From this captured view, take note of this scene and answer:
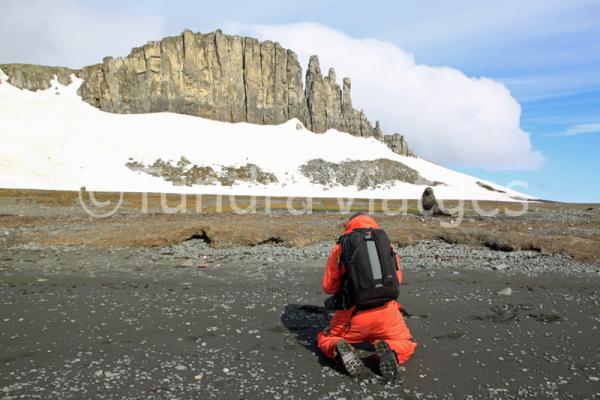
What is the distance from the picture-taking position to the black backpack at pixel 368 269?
671 cm

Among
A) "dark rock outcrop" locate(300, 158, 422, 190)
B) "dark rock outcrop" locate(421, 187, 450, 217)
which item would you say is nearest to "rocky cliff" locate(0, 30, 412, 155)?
"dark rock outcrop" locate(300, 158, 422, 190)

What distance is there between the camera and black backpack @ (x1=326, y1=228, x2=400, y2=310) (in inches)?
264

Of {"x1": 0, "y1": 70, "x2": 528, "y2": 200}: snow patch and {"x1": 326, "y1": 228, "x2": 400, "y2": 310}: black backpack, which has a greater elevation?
{"x1": 0, "y1": 70, "x2": 528, "y2": 200}: snow patch

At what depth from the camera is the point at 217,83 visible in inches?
4606

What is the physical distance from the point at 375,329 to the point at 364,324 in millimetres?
218

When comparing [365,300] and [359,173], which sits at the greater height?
[359,173]

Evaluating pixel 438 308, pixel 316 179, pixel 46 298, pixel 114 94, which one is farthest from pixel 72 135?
pixel 438 308

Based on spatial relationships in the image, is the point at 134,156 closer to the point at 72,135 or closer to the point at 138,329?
the point at 72,135

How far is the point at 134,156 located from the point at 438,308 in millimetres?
86178

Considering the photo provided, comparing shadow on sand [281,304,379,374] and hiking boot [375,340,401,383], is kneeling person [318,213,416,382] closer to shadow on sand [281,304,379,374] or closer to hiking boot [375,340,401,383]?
hiking boot [375,340,401,383]

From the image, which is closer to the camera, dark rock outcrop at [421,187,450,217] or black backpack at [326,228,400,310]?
black backpack at [326,228,400,310]

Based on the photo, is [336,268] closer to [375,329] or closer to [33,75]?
[375,329]

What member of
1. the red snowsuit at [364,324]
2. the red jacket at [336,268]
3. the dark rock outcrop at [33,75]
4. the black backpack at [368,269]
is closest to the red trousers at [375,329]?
the red snowsuit at [364,324]

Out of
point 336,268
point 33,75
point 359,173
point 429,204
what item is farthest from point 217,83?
point 336,268
